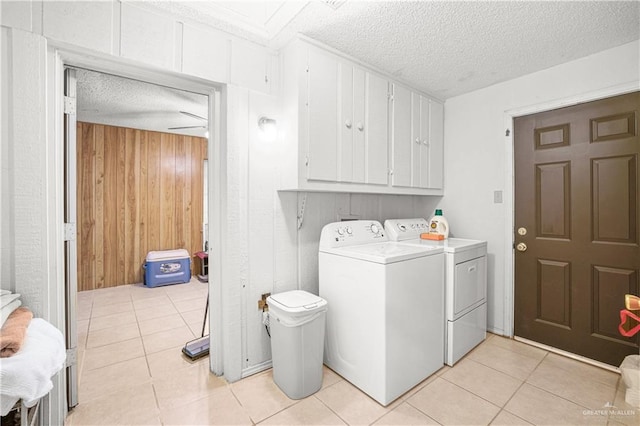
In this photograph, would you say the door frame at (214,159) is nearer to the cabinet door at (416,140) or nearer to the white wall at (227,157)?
the white wall at (227,157)

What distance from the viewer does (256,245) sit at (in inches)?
83.2

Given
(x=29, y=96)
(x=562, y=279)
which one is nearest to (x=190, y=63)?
(x=29, y=96)

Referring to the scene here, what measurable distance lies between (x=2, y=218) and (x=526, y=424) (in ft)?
9.64

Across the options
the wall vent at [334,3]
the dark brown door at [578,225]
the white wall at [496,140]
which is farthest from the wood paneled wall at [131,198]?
the dark brown door at [578,225]

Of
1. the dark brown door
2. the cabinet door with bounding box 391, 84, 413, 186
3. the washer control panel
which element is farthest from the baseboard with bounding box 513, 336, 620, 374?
the cabinet door with bounding box 391, 84, 413, 186

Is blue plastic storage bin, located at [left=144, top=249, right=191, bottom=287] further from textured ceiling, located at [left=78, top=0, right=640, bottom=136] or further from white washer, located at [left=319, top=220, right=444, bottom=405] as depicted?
white washer, located at [left=319, top=220, right=444, bottom=405]

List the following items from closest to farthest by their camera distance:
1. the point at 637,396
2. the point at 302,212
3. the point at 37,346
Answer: the point at 37,346 → the point at 637,396 → the point at 302,212

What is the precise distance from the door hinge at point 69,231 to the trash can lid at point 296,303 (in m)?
1.23

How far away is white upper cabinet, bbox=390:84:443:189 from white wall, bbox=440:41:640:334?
7.7 inches

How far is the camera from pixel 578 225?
2.31 metres

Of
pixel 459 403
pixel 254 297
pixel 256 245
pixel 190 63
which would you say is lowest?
pixel 459 403

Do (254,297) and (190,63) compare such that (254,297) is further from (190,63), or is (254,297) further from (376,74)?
(376,74)

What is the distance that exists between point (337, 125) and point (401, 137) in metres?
0.82

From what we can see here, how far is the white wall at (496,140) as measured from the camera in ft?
7.29
